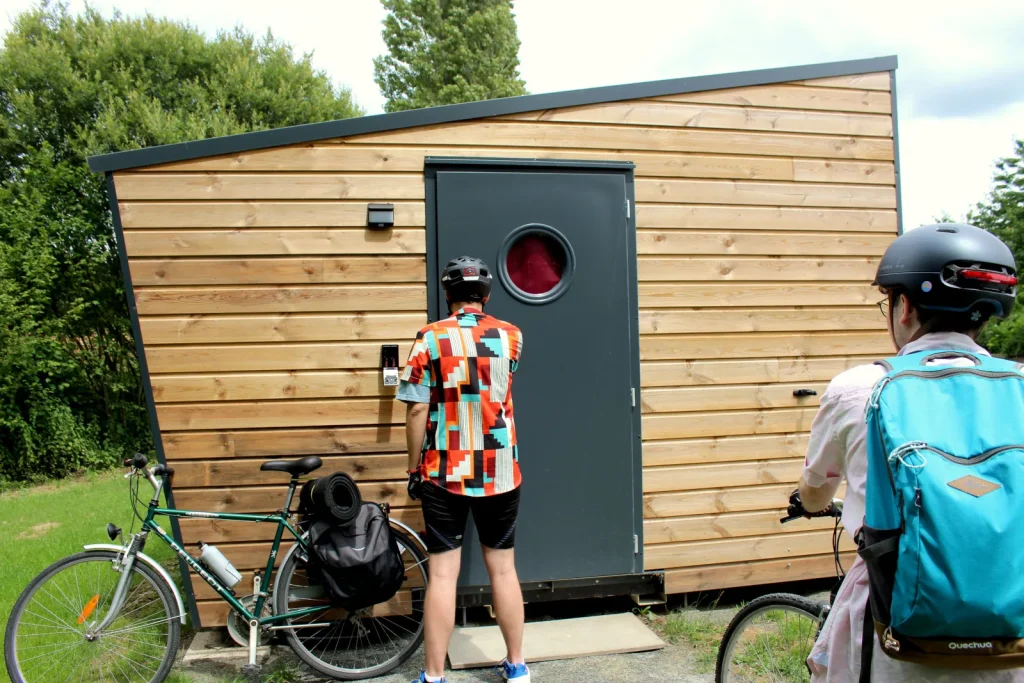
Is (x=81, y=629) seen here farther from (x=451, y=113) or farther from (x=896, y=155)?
(x=896, y=155)

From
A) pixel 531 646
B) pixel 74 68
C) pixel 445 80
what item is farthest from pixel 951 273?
pixel 445 80

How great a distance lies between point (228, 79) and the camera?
1530 cm

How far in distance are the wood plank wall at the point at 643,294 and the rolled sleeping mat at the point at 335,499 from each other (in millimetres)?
378

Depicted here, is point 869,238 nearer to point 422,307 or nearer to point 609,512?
point 609,512

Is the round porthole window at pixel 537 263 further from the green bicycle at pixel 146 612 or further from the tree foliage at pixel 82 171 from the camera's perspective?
the tree foliage at pixel 82 171

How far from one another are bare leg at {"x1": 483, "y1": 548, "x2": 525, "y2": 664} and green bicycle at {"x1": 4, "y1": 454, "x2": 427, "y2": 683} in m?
0.65

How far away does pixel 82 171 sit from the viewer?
39.7ft

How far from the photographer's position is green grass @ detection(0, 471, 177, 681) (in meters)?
5.70

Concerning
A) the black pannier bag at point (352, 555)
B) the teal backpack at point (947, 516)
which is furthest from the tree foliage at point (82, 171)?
the teal backpack at point (947, 516)

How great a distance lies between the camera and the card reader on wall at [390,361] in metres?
4.07

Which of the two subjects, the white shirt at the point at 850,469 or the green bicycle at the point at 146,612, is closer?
the white shirt at the point at 850,469

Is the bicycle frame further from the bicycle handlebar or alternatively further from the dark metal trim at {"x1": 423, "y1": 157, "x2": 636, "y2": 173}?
the bicycle handlebar

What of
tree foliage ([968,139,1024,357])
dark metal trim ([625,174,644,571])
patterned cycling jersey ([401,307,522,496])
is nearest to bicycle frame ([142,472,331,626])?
patterned cycling jersey ([401,307,522,496])

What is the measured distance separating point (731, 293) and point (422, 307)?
1.81 meters
